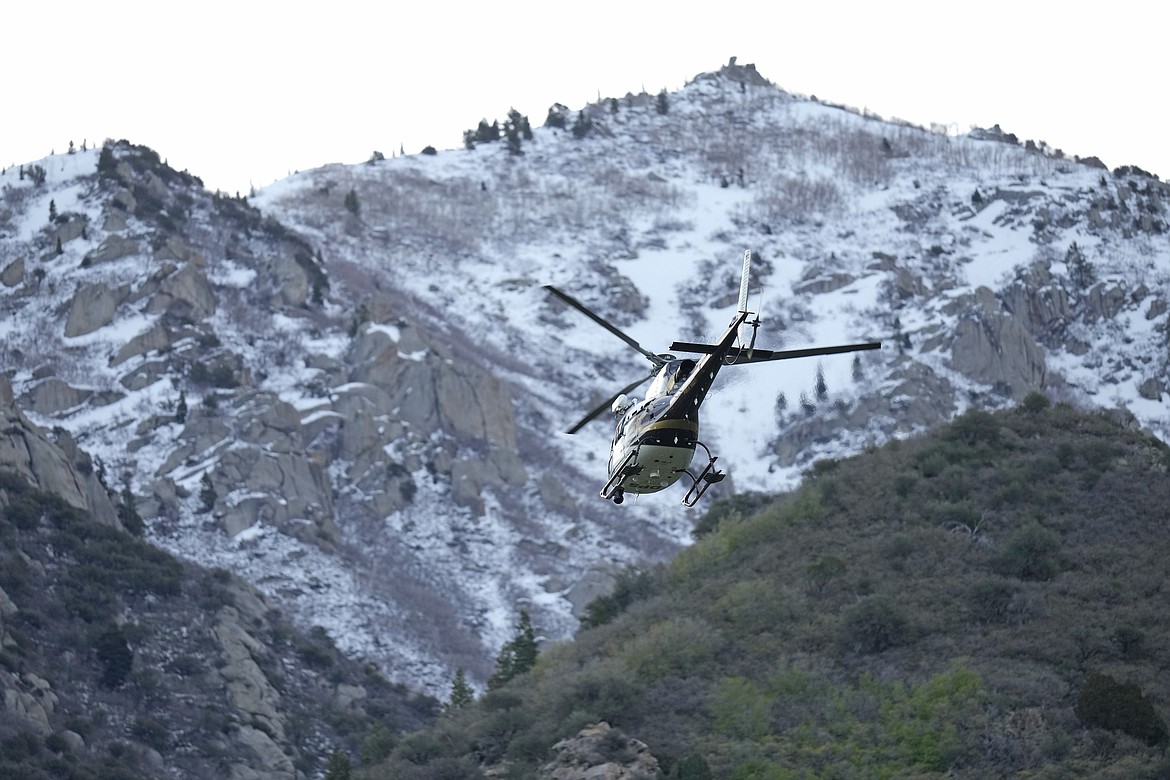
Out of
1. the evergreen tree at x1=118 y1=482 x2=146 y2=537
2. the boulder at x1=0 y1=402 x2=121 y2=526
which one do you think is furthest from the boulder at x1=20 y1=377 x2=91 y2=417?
the boulder at x1=0 y1=402 x2=121 y2=526

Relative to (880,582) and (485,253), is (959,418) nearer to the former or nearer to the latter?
(880,582)

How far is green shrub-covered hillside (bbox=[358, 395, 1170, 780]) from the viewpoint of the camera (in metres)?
55.6

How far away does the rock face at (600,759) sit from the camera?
186 ft

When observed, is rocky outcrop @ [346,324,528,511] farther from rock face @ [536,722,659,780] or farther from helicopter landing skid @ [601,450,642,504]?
helicopter landing skid @ [601,450,642,504]

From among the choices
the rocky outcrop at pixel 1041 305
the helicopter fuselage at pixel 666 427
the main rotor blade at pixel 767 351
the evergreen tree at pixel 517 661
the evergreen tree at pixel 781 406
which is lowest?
the evergreen tree at pixel 517 661

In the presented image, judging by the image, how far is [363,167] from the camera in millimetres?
191875

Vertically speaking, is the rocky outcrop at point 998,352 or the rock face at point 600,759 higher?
the rocky outcrop at point 998,352

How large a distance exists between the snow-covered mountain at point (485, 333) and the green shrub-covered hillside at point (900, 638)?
30859mm

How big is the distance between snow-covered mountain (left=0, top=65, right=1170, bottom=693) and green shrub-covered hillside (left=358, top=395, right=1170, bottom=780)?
3086cm

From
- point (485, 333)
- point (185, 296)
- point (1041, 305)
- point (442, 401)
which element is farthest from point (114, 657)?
point (1041, 305)

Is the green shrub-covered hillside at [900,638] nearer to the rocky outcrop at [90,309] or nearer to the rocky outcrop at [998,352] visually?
the rocky outcrop at [90,309]

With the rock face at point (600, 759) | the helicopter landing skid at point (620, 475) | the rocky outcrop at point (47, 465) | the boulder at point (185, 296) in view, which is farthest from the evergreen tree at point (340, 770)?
the boulder at point (185, 296)

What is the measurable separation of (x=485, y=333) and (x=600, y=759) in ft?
316

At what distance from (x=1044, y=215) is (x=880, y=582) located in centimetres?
11107
